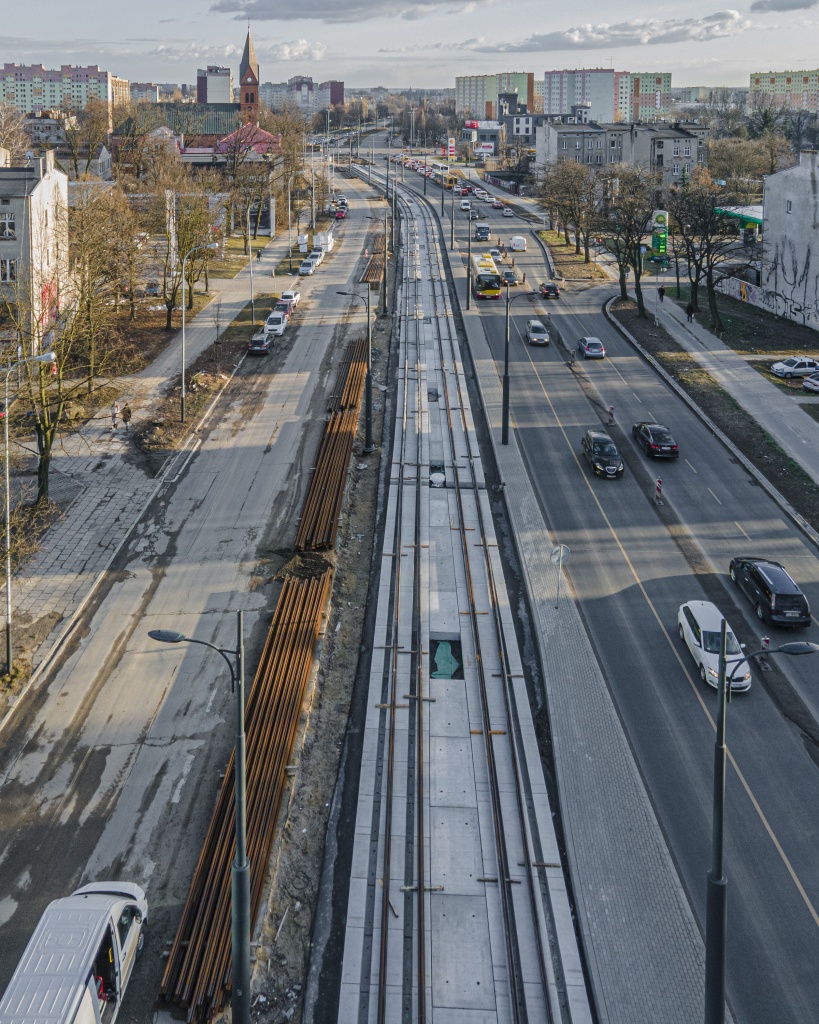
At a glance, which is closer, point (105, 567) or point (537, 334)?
point (105, 567)

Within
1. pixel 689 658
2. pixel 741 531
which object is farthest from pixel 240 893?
pixel 741 531

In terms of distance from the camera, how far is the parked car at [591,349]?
170ft

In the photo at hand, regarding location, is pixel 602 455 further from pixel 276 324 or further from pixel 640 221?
pixel 640 221

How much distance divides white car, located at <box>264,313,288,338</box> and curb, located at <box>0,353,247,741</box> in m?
9.48

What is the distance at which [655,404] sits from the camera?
4462cm

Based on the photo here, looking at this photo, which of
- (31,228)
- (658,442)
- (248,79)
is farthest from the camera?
(248,79)

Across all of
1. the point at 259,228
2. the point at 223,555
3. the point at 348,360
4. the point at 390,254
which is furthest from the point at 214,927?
the point at 259,228

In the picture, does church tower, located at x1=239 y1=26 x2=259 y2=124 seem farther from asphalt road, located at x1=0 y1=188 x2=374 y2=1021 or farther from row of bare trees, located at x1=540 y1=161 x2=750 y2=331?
asphalt road, located at x1=0 y1=188 x2=374 y2=1021

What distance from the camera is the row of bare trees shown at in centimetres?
5856

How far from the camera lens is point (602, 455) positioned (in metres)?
36.2

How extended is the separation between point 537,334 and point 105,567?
32500 millimetres

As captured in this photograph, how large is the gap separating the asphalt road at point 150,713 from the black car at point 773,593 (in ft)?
44.0

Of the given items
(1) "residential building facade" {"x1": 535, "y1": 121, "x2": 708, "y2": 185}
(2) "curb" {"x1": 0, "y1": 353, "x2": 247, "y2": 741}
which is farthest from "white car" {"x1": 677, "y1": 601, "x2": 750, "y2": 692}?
(1) "residential building facade" {"x1": 535, "y1": 121, "x2": 708, "y2": 185}

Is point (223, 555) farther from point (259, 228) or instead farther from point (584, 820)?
point (259, 228)
